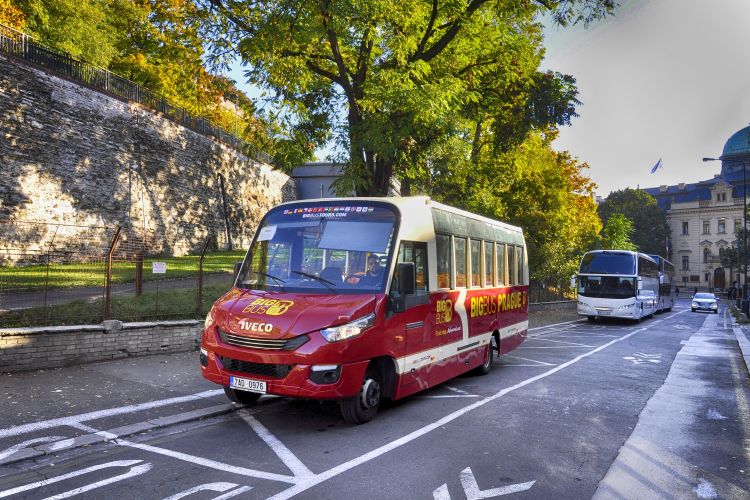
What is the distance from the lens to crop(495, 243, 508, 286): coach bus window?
11.6 metres

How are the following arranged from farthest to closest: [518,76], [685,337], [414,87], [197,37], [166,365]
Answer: [685,337], [518,76], [197,37], [414,87], [166,365]

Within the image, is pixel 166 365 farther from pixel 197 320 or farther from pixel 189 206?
pixel 189 206

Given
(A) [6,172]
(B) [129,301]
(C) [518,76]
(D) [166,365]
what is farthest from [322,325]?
(A) [6,172]

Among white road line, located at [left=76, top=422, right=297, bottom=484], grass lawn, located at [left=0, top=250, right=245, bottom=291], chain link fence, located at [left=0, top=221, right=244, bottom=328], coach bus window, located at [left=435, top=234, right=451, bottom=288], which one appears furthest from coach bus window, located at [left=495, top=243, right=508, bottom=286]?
white road line, located at [left=76, top=422, right=297, bottom=484]

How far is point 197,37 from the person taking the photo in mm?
15148

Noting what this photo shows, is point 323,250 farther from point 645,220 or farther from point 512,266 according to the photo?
point 645,220

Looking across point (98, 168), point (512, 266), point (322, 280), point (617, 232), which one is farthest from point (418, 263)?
point (617, 232)

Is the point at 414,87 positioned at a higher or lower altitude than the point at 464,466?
higher

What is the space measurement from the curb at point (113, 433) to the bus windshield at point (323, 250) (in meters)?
1.69

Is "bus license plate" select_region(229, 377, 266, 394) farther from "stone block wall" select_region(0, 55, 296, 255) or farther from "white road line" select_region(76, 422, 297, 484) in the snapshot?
"stone block wall" select_region(0, 55, 296, 255)

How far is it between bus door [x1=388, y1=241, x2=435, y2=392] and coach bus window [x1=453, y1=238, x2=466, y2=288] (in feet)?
4.33

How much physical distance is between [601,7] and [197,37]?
10.8 metres

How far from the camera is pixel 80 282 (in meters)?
10.4

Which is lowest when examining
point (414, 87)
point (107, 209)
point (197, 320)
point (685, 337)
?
point (685, 337)
